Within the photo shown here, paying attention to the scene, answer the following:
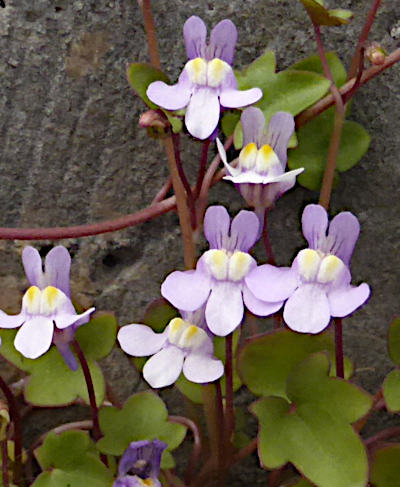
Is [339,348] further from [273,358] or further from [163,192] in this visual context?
[163,192]

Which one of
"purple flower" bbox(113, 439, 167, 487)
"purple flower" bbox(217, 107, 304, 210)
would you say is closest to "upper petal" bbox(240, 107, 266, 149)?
"purple flower" bbox(217, 107, 304, 210)

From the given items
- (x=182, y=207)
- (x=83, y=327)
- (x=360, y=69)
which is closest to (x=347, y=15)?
(x=360, y=69)

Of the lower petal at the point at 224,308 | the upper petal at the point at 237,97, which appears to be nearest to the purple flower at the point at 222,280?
the lower petal at the point at 224,308

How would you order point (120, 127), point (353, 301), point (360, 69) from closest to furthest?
point (353, 301)
point (360, 69)
point (120, 127)

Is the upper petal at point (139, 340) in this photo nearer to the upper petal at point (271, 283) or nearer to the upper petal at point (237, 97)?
the upper petal at point (271, 283)

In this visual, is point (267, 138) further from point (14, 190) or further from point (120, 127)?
point (14, 190)

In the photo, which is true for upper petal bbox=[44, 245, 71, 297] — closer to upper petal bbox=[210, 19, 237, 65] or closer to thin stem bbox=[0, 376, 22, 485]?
thin stem bbox=[0, 376, 22, 485]

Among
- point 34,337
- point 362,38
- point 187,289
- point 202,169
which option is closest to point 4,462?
point 34,337
